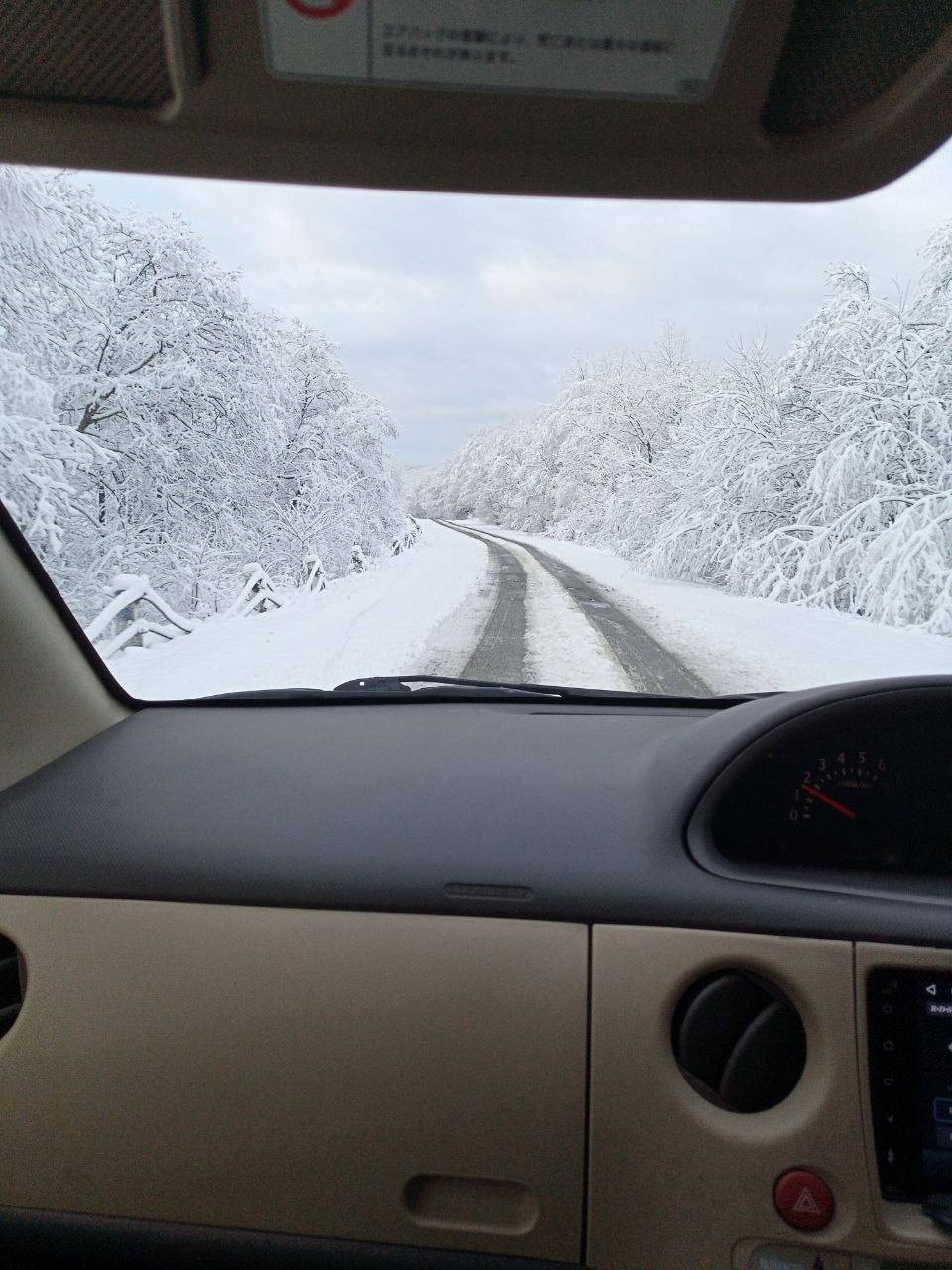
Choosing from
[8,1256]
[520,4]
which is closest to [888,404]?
[520,4]

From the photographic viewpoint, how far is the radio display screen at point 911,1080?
1.81 meters

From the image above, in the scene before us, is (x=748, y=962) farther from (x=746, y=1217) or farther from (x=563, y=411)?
(x=563, y=411)

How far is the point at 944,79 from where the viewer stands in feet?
4.05

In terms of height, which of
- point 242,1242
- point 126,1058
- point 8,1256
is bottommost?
point 8,1256

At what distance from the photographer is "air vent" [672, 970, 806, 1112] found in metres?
1.87

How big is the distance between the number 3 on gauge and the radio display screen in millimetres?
402

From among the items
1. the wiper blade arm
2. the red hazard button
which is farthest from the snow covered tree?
the red hazard button

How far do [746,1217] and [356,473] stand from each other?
5.63 meters

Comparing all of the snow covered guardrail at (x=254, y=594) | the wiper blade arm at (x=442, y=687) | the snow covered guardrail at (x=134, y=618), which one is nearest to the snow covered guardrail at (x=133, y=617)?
the snow covered guardrail at (x=134, y=618)

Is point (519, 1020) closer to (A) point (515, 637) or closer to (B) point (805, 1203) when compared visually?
(B) point (805, 1203)

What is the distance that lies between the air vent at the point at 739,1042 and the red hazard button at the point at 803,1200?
136 millimetres

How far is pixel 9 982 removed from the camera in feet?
7.29

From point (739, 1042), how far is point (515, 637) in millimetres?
3581

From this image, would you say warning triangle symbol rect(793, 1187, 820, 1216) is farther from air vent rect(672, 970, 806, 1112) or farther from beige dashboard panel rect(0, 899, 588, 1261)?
beige dashboard panel rect(0, 899, 588, 1261)
